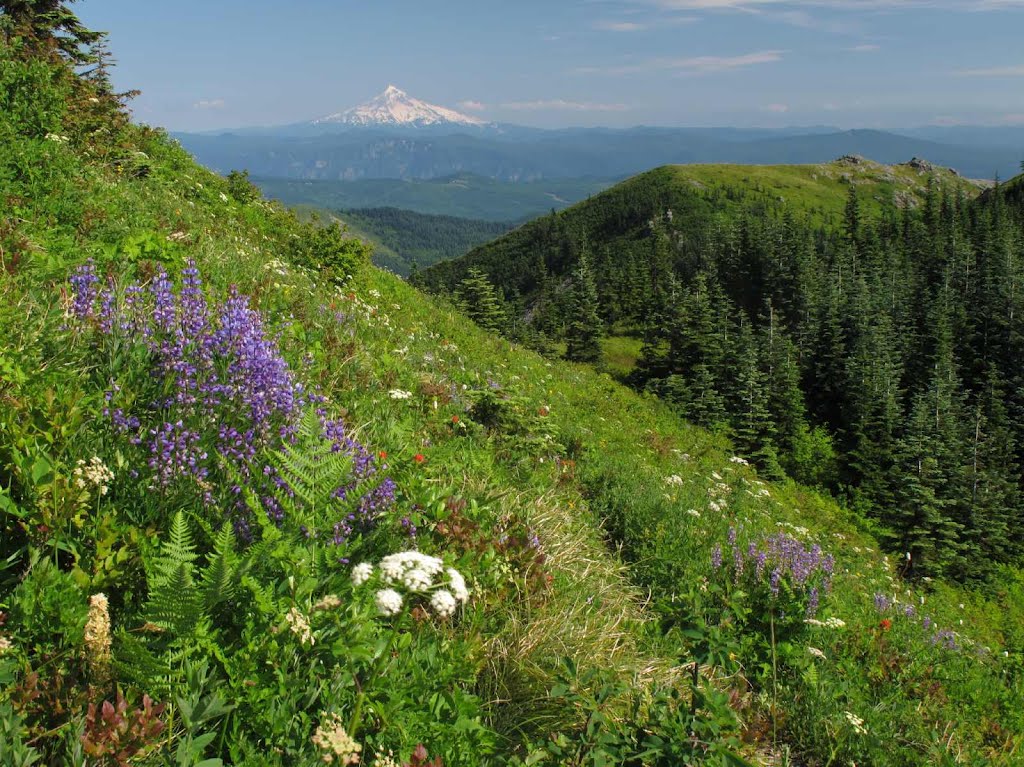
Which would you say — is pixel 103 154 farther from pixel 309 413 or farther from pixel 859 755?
pixel 859 755

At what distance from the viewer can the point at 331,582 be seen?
109 inches

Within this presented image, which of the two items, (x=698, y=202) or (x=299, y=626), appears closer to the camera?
(x=299, y=626)

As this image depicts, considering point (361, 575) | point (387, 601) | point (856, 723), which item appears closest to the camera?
point (387, 601)

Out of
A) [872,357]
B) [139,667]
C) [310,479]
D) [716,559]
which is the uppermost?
[310,479]

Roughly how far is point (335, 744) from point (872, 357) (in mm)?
67061

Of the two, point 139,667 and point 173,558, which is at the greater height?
point 173,558

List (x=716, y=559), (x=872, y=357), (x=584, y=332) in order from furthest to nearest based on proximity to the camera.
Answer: (x=584, y=332)
(x=872, y=357)
(x=716, y=559)

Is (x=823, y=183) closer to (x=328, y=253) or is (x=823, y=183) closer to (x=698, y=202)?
(x=698, y=202)

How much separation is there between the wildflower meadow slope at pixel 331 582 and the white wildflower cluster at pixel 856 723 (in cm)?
2

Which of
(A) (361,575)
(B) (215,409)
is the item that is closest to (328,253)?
(B) (215,409)

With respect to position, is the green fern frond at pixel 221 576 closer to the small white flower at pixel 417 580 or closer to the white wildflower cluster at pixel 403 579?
the white wildflower cluster at pixel 403 579

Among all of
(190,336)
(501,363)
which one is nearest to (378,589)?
(190,336)

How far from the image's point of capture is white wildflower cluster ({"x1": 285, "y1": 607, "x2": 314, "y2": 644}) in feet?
7.93

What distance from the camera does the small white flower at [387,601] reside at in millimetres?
2570
